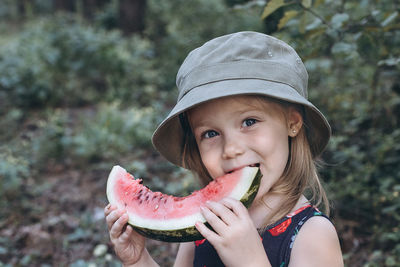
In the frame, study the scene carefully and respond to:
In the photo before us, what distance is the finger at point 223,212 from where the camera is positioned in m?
1.66

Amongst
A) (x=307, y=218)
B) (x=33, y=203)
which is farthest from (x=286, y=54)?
(x=33, y=203)

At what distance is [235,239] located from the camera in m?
1.63

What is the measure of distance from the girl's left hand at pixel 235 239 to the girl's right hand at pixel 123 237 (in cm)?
42

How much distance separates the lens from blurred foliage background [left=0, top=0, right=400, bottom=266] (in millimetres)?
3086

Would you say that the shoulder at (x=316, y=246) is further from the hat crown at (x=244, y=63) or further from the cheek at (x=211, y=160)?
the hat crown at (x=244, y=63)

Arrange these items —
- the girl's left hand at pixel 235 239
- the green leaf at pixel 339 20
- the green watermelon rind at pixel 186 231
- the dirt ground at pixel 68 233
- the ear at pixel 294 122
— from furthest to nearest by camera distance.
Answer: the dirt ground at pixel 68 233 → the green leaf at pixel 339 20 → the ear at pixel 294 122 → the green watermelon rind at pixel 186 231 → the girl's left hand at pixel 235 239

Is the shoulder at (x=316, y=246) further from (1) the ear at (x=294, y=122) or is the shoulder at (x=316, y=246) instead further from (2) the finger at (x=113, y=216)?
(2) the finger at (x=113, y=216)

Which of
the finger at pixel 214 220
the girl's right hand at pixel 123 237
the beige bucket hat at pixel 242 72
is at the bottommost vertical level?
the girl's right hand at pixel 123 237

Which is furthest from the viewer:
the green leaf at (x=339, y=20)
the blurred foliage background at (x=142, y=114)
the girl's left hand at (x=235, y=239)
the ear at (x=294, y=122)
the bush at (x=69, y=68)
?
the bush at (x=69, y=68)

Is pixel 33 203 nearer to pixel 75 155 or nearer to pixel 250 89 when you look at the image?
pixel 75 155

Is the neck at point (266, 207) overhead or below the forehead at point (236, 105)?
below

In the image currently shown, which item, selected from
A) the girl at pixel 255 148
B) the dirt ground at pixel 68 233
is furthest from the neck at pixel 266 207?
the dirt ground at pixel 68 233

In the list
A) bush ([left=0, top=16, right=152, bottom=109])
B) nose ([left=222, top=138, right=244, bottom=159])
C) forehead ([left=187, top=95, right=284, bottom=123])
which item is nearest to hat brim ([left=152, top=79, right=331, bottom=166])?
forehead ([left=187, top=95, right=284, bottom=123])

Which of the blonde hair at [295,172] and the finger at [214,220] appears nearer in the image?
the finger at [214,220]
